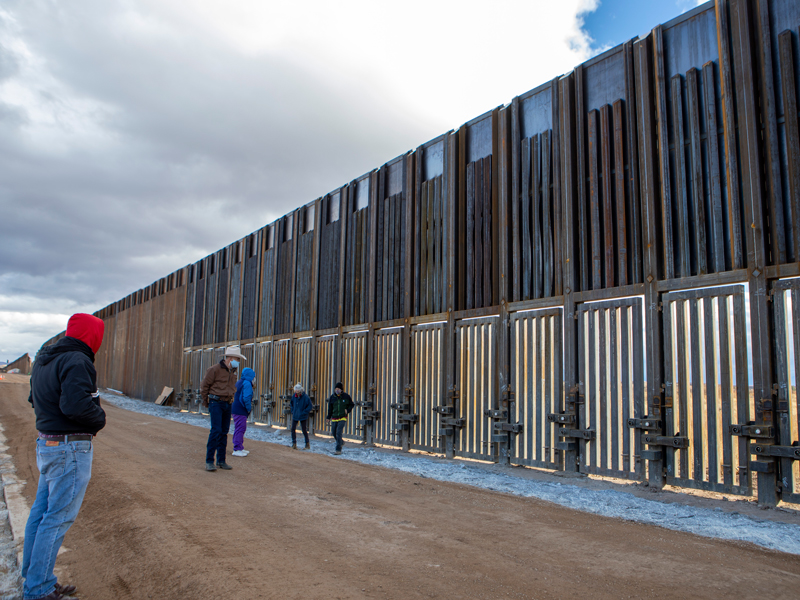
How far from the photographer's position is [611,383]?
8453mm

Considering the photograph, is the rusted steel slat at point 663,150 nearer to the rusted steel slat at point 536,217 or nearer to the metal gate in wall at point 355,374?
the rusted steel slat at point 536,217

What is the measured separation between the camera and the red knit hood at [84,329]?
381cm

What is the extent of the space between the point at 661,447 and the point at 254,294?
1705cm

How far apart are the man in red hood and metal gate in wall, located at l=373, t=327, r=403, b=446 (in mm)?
9682

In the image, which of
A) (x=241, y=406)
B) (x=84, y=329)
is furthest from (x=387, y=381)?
(x=84, y=329)

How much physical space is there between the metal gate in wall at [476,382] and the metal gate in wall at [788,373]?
15.9 feet

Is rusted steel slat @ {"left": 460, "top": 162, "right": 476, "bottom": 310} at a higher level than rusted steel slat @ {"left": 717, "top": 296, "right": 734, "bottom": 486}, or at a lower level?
higher

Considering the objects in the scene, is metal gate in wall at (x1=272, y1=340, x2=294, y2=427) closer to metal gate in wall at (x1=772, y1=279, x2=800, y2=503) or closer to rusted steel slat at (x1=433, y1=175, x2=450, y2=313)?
rusted steel slat at (x1=433, y1=175, x2=450, y2=313)

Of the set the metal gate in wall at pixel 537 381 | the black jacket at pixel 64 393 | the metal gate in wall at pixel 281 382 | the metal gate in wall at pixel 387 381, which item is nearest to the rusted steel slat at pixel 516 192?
the metal gate in wall at pixel 537 381

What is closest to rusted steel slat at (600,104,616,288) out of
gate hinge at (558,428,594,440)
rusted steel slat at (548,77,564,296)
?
rusted steel slat at (548,77,564,296)

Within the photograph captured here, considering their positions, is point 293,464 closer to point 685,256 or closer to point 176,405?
point 685,256

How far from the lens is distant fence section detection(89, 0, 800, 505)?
704 centimetres

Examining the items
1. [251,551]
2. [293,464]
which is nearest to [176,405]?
[293,464]

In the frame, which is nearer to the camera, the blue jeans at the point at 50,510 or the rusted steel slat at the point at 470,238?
the blue jeans at the point at 50,510
